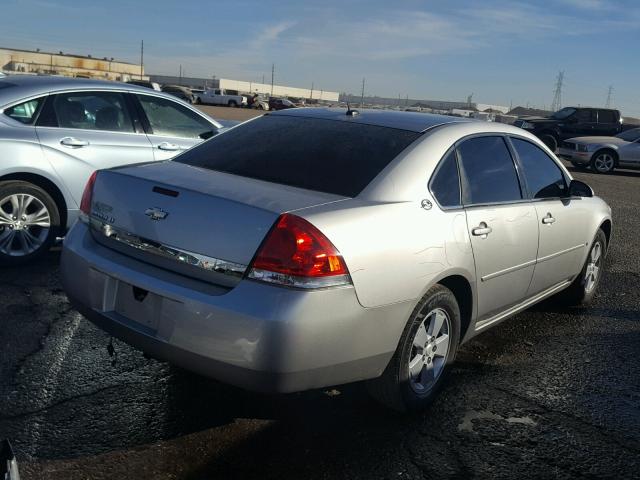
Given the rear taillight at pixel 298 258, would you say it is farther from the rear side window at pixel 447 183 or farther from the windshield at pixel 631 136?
the windshield at pixel 631 136

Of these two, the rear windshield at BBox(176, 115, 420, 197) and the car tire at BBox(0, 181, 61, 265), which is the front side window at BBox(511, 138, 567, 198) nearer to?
the rear windshield at BBox(176, 115, 420, 197)

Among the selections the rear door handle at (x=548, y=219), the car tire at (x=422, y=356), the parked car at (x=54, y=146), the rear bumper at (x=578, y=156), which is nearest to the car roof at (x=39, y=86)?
the parked car at (x=54, y=146)

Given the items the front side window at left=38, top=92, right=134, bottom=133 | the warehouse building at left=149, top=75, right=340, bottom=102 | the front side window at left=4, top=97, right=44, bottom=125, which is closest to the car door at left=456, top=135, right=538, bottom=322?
the front side window at left=38, top=92, right=134, bottom=133

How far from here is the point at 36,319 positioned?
444cm

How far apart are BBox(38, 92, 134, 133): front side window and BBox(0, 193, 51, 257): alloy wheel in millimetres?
697

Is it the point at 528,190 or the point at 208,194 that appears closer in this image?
the point at 208,194

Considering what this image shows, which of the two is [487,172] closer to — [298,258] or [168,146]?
[298,258]

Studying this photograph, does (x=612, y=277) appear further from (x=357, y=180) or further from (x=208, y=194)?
(x=208, y=194)

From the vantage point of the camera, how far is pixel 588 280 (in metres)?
5.64

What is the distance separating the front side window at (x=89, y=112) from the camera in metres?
5.76

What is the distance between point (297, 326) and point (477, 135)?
198 cm

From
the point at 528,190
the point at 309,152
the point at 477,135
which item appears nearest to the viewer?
the point at 309,152

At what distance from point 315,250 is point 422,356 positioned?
1.05 m

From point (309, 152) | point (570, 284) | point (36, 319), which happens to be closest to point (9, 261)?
point (36, 319)
